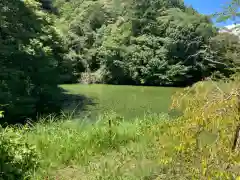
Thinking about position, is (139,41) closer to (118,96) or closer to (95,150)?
(118,96)

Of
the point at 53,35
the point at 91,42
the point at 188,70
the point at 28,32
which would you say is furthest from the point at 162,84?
the point at 28,32

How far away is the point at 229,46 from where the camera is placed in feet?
56.2

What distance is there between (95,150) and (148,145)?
1.12 m

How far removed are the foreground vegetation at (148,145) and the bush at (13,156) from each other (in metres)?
0.01

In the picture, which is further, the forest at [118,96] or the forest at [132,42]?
the forest at [132,42]

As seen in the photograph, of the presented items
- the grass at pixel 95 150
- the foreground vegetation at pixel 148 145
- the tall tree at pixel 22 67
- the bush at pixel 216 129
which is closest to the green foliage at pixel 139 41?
the tall tree at pixel 22 67

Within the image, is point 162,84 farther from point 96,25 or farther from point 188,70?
point 96,25

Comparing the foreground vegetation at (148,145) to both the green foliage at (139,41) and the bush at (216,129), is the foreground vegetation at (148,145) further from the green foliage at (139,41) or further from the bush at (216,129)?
the green foliage at (139,41)

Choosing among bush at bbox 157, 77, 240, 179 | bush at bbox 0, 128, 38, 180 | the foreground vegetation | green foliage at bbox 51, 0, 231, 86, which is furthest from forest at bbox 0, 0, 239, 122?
bush at bbox 157, 77, 240, 179

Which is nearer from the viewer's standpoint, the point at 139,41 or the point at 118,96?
the point at 118,96

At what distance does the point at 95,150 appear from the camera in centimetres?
720

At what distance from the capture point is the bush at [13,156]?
12.9ft

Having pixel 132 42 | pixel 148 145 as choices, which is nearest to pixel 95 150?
pixel 148 145

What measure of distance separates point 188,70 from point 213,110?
25495 mm
